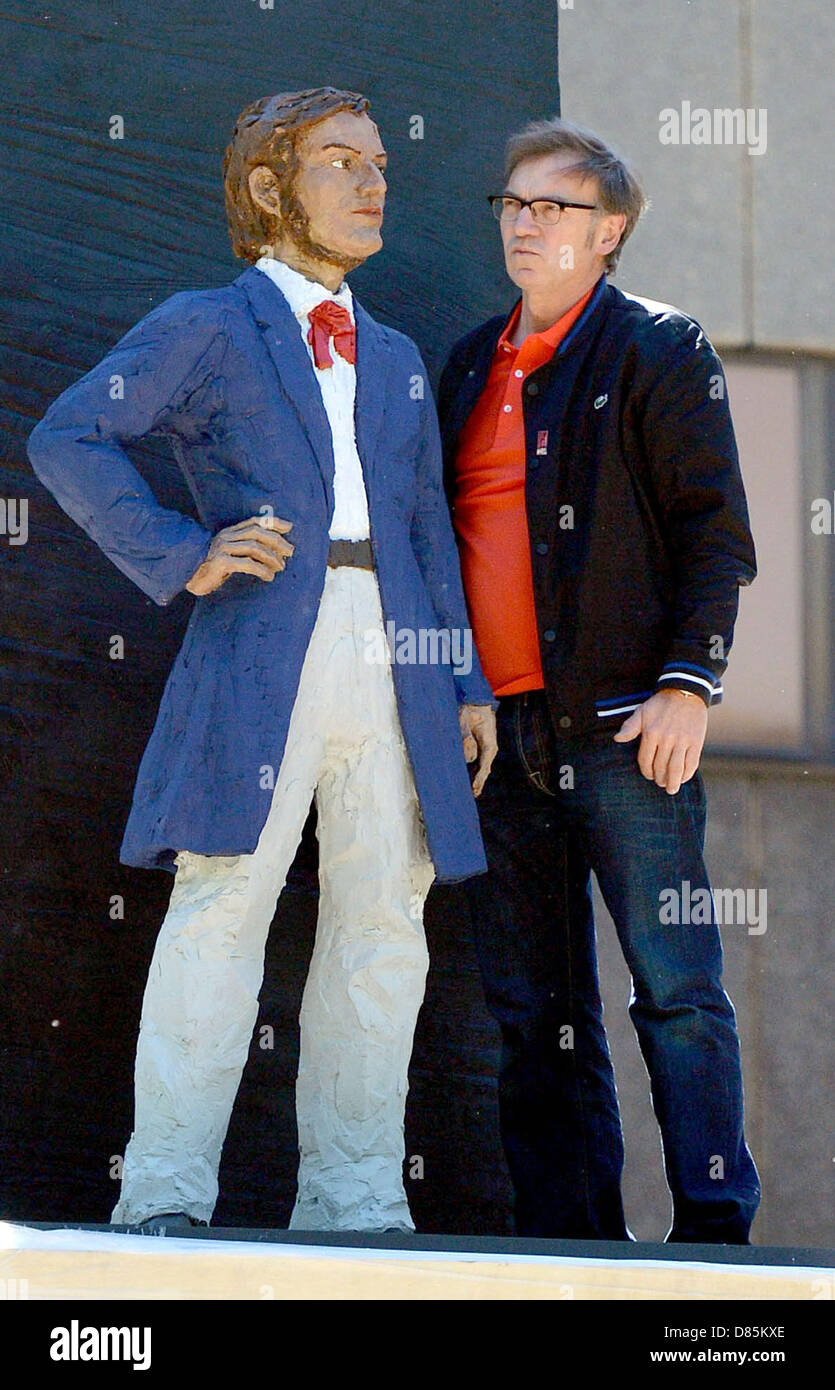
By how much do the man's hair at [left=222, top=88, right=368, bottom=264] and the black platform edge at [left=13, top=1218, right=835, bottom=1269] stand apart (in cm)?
187

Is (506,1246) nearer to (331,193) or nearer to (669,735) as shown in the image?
(669,735)

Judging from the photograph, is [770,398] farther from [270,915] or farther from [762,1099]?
[270,915]

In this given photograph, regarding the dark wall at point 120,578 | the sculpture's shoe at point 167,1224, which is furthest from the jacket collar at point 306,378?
the sculpture's shoe at point 167,1224

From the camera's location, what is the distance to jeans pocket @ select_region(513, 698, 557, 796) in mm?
4129

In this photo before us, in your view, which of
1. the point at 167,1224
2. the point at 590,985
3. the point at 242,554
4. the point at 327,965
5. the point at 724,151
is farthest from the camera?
the point at 724,151

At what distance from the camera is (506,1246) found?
11.1ft

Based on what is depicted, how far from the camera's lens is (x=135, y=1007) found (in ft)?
14.9

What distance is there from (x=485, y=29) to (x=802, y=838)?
84.1 inches

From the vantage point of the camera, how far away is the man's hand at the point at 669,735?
3.92 meters

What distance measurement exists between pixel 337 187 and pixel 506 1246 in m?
1.97

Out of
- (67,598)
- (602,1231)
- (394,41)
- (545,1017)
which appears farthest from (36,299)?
(602,1231)

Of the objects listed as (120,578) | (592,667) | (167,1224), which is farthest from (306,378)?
(167,1224)

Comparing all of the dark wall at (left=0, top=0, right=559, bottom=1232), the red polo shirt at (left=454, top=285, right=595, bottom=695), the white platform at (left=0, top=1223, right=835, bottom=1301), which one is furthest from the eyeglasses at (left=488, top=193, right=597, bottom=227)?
the white platform at (left=0, top=1223, right=835, bottom=1301)
